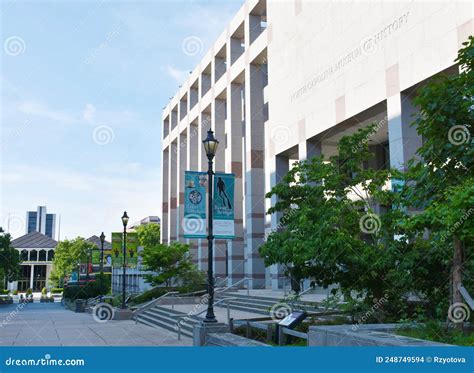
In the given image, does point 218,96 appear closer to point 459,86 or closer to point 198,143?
point 198,143

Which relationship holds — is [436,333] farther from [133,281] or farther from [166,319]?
[133,281]

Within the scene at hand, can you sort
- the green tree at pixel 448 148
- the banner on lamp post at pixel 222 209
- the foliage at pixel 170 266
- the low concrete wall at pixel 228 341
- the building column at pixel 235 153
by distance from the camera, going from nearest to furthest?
the green tree at pixel 448 148 < the low concrete wall at pixel 228 341 < the banner on lamp post at pixel 222 209 < the foliage at pixel 170 266 < the building column at pixel 235 153

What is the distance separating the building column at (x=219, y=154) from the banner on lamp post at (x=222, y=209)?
30.8 metres

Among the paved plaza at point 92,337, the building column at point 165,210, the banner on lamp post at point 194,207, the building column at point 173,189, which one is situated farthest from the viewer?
the building column at point 165,210

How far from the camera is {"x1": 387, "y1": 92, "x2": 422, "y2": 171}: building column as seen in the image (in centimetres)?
2095

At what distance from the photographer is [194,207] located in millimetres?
17047

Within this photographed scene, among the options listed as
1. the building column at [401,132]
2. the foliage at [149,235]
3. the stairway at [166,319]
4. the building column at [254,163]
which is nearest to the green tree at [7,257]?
the foliage at [149,235]

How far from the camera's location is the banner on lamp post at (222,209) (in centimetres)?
1655

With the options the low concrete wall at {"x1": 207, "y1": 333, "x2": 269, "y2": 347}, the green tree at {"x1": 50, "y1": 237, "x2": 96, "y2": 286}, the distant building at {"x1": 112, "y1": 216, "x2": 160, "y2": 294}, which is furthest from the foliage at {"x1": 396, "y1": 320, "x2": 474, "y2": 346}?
the green tree at {"x1": 50, "y1": 237, "x2": 96, "y2": 286}

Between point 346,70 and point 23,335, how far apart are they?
18608 millimetres

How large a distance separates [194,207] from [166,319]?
334 inches

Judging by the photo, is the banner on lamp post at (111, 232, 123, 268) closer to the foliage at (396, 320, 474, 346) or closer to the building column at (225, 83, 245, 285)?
the building column at (225, 83, 245, 285)

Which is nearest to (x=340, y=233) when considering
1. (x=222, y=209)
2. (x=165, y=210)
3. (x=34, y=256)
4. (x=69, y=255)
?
(x=222, y=209)

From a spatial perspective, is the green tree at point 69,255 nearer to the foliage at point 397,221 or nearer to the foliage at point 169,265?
the foliage at point 169,265
